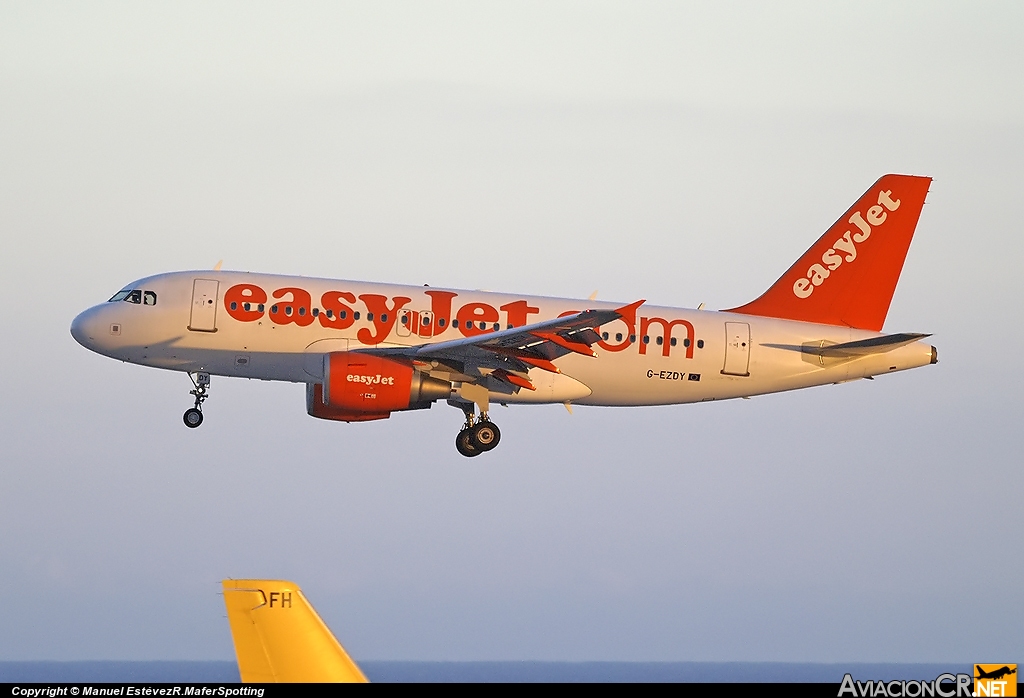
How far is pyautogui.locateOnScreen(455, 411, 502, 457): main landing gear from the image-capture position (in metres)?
43.9

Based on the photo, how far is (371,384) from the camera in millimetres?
41156

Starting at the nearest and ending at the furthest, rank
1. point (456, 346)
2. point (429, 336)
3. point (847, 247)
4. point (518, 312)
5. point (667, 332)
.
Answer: point (456, 346) → point (429, 336) → point (518, 312) → point (667, 332) → point (847, 247)

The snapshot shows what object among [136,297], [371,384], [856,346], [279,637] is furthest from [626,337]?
[279,637]

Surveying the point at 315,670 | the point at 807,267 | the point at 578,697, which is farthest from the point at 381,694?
the point at 807,267

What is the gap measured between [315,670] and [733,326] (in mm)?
28944

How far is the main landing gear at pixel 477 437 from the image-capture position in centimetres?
4391

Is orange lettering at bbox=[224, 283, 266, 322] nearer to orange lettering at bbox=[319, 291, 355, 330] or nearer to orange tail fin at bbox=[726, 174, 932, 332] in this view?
orange lettering at bbox=[319, 291, 355, 330]

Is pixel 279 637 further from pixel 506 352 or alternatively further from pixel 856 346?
pixel 856 346

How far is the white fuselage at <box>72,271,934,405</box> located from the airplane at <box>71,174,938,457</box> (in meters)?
0.04

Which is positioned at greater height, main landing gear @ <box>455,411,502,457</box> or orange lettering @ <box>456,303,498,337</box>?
orange lettering @ <box>456,303,498,337</box>

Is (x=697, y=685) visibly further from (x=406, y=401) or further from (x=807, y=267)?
(x=807, y=267)

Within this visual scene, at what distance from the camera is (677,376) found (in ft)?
148

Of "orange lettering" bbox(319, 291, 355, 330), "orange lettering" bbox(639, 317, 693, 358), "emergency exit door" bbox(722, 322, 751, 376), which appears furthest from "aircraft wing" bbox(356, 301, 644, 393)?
"emergency exit door" bbox(722, 322, 751, 376)

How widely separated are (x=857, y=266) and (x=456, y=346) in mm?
15634
